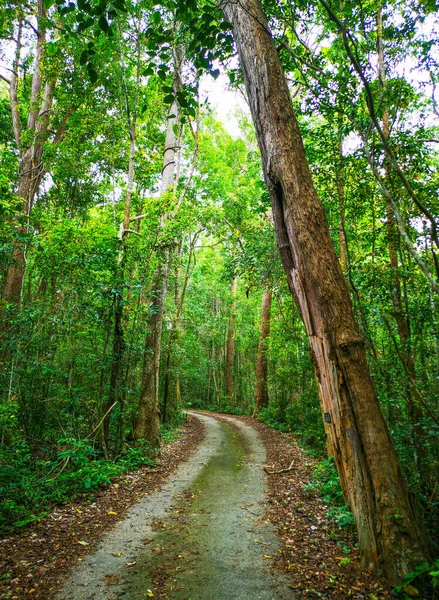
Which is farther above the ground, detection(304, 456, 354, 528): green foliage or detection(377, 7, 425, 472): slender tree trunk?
detection(377, 7, 425, 472): slender tree trunk

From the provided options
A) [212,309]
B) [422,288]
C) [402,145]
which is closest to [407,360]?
[422,288]

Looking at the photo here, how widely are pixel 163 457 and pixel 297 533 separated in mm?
4699

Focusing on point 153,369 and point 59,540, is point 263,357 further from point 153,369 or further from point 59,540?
point 59,540

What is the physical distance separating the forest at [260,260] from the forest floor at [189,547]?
1.30 feet

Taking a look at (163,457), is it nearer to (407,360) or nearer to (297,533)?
(297,533)

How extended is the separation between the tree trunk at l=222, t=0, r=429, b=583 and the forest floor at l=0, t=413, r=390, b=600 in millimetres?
550

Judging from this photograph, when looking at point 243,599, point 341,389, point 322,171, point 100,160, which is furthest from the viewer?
point 100,160

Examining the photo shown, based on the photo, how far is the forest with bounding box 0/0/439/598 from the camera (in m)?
3.39

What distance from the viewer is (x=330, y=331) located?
3.55m

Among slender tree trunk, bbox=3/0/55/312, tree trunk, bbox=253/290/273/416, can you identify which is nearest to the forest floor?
slender tree trunk, bbox=3/0/55/312

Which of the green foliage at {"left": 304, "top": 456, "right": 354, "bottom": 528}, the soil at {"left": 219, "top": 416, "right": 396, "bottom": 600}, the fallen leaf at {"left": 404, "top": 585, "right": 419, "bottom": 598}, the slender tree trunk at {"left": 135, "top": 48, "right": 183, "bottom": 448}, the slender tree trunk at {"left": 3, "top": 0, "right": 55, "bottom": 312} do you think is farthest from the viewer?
the slender tree trunk at {"left": 3, "top": 0, "right": 55, "bottom": 312}

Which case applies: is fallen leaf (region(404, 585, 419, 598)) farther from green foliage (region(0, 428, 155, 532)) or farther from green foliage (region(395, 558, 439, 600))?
green foliage (region(0, 428, 155, 532))

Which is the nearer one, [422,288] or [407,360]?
[407,360]

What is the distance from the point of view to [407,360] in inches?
195
